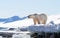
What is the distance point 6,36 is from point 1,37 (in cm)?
15

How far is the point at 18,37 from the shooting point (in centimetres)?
367

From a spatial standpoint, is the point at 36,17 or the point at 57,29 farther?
the point at 36,17

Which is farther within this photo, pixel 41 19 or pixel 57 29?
pixel 41 19

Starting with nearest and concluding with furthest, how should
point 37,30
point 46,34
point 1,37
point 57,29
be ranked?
point 57,29
point 37,30
point 46,34
point 1,37

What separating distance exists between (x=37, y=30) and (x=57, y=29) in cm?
44

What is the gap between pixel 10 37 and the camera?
13.9 ft

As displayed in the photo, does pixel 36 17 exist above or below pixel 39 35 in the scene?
above

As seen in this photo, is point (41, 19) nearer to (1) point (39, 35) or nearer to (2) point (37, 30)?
(1) point (39, 35)

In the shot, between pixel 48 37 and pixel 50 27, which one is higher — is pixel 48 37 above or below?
below

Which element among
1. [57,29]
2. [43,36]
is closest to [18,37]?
[43,36]

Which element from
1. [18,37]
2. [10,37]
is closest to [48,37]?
[18,37]

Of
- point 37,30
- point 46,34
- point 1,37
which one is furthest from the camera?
point 1,37

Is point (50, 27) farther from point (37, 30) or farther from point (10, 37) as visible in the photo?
point (10, 37)

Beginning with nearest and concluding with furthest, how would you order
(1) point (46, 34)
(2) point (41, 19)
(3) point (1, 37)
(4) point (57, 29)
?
(4) point (57, 29), (1) point (46, 34), (3) point (1, 37), (2) point (41, 19)
